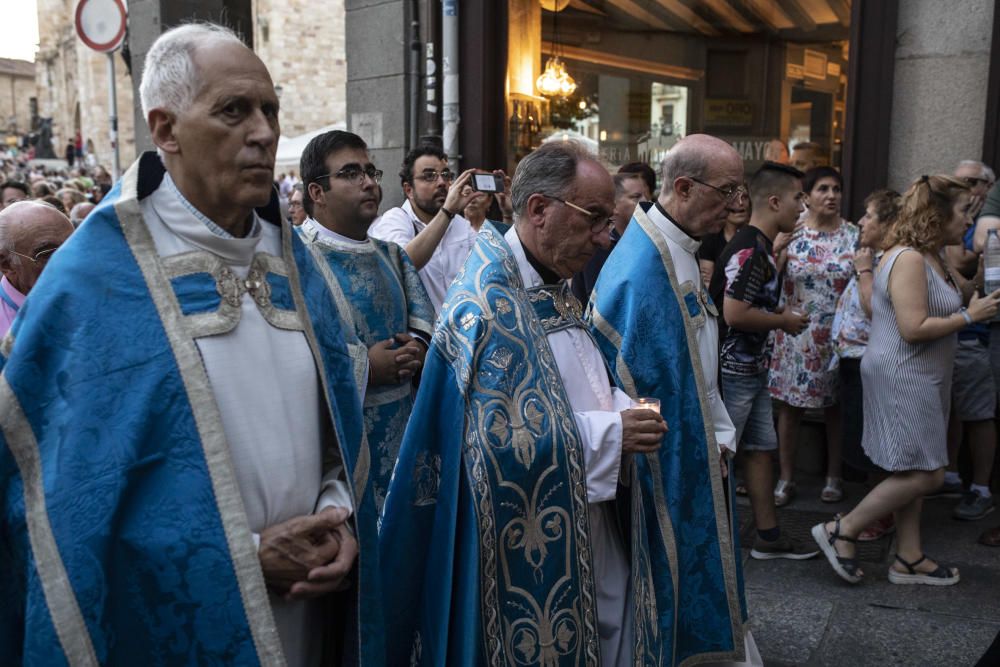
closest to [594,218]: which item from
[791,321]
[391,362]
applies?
[391,362]

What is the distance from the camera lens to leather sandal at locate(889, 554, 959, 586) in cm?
461

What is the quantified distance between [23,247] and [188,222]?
4.96 ft

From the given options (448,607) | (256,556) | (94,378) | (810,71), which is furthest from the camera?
(810,71)

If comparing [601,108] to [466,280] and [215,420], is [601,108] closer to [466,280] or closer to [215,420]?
[466,280]

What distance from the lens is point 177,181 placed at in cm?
190

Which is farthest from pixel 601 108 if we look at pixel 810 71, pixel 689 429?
pixel 689 429

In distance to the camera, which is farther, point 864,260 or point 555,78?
point 555,78

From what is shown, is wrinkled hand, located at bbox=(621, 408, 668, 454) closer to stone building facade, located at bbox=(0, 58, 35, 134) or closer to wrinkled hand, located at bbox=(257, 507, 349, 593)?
wrinkled hand, located at bbox=(257, 507, 349, 593)

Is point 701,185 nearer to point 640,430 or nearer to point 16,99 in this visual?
point 640,430

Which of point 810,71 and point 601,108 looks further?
point 601,108

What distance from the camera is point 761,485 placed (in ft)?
15.8

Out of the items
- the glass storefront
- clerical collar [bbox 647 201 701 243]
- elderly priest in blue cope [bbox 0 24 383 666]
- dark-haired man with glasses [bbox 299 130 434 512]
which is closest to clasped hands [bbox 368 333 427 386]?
dark-haired man with glasses [bbox 299 130 434 512]

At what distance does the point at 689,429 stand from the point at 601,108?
576 cm

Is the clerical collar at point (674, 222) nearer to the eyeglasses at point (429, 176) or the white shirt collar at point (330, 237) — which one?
the white shirt collar at point (330, 237)
